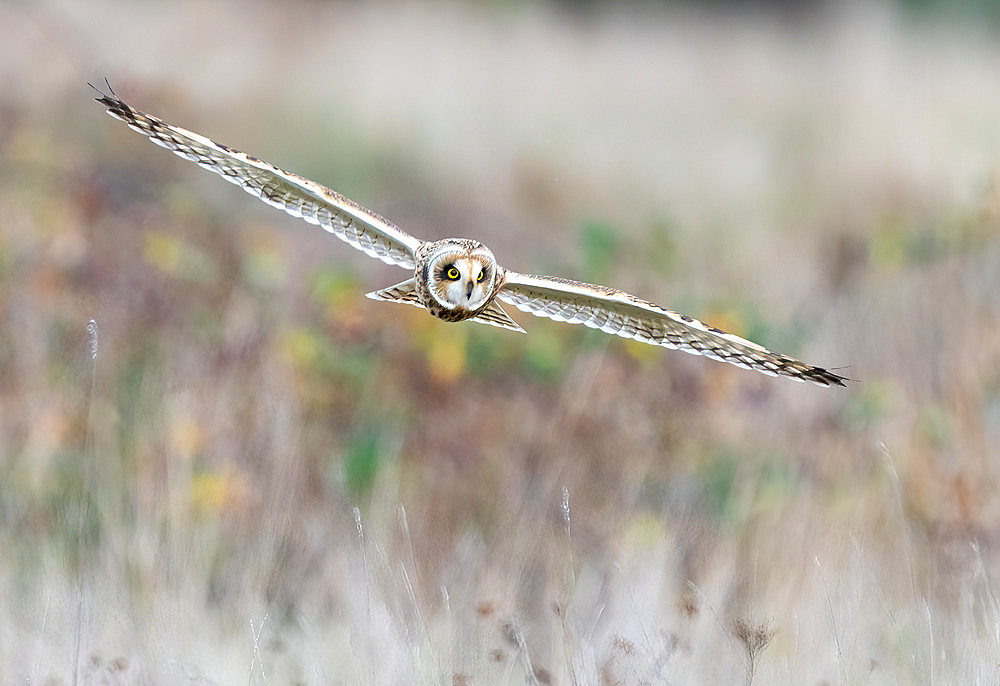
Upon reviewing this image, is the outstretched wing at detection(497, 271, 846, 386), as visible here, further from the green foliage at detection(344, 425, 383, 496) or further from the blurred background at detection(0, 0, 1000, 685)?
the green foliage at detection(344, 425, 383, 496)

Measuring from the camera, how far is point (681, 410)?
419 centimetres

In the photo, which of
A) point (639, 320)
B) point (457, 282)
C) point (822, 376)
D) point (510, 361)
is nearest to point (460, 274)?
point (457, 282)

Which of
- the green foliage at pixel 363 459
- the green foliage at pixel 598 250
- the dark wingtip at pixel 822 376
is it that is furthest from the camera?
the green foliage at pixel 598 250

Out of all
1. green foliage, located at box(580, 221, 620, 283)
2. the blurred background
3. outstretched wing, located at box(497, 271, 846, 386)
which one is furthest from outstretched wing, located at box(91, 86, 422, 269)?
green foliage, located at box(580, 221, 620, 283)

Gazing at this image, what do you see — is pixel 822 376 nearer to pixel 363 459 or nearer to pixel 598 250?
pixel 363 459

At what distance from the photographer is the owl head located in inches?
93.4

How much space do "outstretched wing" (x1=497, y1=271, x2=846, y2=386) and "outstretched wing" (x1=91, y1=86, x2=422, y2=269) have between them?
30cm

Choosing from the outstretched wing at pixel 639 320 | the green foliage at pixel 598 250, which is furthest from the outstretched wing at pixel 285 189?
the green foliage at pixel 598 250

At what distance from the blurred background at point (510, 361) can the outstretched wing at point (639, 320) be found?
22.9 inches

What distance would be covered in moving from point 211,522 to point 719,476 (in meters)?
1.69

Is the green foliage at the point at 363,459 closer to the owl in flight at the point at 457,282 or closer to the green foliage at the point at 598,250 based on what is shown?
the green foliage at the point at 598,250

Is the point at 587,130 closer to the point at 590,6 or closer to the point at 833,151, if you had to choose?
the point at 590,6

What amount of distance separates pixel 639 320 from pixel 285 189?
86cm

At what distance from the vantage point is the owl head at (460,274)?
2371 millimetres
